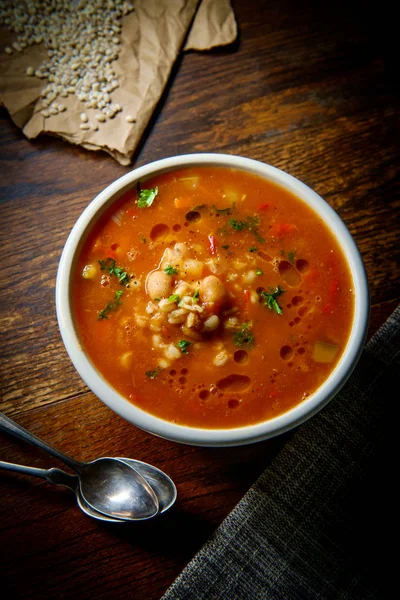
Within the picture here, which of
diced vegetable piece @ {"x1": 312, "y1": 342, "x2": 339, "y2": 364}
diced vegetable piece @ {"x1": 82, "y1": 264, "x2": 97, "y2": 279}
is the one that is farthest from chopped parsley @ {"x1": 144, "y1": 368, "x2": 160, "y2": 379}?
diced vegetable piece @ {"x1": 312, "y1": 342, "x2": 339, "y2": 364}

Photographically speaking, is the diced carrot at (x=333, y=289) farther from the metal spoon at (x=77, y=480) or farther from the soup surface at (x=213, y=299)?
the metal spoon at (x=77, y=480)

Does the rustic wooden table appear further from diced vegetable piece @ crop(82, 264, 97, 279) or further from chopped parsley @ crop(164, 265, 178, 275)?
chopped parsley @ crop(164, 265, 178, 275)

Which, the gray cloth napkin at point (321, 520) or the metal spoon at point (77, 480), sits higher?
the metal spoon at point (77, 480)

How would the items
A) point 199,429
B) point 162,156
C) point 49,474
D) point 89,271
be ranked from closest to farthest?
point 199,429 < point 89,271 < point 49,474 < point 162,156

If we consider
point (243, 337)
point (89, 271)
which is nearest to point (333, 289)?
point (243, 337)

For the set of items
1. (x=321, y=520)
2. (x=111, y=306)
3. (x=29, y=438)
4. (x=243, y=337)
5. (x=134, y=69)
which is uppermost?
(x=134, y=69)

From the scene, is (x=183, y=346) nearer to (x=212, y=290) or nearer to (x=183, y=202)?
(x=212, y=290)

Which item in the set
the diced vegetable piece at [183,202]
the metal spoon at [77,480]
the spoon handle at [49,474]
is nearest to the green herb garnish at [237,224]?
the diced vegetable piece at [183,202]
